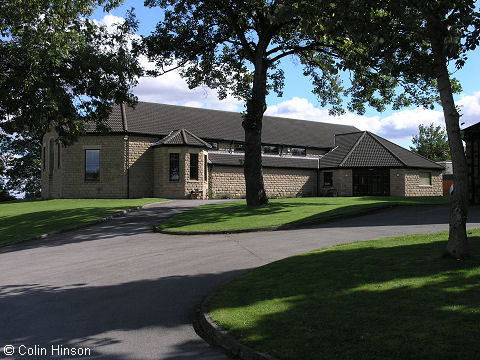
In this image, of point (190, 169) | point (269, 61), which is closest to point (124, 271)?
point (269, 61)

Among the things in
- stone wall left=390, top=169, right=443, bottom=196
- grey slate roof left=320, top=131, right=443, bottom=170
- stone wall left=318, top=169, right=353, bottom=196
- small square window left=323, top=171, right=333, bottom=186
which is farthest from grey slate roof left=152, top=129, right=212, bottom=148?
stone wall left=390, top=169, right=443, bottom=196

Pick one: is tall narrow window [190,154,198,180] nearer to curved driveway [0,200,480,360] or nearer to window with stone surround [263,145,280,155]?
window with stone surround [263,145,280,155]

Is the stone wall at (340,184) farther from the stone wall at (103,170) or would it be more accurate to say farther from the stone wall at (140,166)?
the stone wall at (103,170)

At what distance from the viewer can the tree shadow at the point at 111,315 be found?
4.84m

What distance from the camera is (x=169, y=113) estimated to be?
3800 cm

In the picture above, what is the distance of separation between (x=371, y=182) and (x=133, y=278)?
32.6 meters

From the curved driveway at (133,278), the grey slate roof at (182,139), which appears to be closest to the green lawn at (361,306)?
the curved driveway at (133,278)

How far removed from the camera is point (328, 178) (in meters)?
40.3

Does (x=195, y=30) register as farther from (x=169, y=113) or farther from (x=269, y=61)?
(x=169, y=113)

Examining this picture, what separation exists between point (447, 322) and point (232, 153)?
113ft

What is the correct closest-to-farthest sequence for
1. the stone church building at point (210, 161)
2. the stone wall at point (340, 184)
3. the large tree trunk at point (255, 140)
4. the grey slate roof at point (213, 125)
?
the large tree trunk at point (255, 140), the stone church building at point (210, 161), the grey slate roof at point (213, 125), the stone wall at point (340, 184)

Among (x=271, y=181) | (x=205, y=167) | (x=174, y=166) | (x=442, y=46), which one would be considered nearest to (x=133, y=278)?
(x=442, y=46)

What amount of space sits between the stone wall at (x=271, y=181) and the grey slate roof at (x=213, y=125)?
355 centimetres

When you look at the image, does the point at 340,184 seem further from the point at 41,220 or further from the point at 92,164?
the point at 41,220
